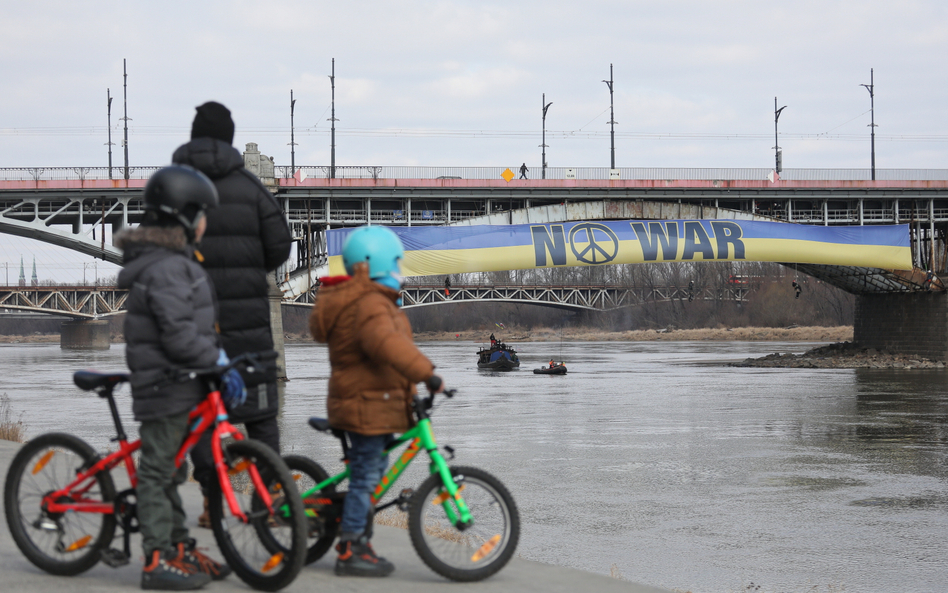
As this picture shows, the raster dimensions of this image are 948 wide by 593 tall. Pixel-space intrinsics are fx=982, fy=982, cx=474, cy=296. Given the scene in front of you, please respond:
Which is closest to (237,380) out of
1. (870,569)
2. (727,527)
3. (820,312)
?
(870,569)

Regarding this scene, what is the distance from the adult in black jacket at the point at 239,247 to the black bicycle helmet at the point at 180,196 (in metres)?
0.90

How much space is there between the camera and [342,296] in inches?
189

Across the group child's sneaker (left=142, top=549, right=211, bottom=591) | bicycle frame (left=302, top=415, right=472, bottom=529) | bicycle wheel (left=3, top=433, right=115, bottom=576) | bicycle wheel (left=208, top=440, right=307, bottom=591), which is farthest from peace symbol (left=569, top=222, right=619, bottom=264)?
child's sneaker (left=142, top=549, right=211, bottom=591)

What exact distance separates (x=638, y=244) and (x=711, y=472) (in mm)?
25820

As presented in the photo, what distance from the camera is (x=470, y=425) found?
75.6ft

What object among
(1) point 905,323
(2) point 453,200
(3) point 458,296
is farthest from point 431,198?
(3) point 458,296

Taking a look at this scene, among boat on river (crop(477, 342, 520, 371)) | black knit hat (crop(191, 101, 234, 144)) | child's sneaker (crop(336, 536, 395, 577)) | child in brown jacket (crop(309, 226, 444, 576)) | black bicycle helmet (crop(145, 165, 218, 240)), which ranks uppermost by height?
black knit hat (crop(191, 101, 234, 144))

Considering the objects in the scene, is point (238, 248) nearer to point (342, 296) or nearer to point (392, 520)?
point (342, 296)

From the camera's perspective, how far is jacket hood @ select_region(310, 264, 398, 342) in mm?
4789

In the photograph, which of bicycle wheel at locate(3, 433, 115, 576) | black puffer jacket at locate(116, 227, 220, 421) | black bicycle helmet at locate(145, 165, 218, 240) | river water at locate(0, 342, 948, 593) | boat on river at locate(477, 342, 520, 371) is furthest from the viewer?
boat on river at locate(477, 342, 520, 371)

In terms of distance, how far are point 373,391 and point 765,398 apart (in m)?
28.0

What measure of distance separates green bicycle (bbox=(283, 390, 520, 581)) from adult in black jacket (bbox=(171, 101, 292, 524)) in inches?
22.5

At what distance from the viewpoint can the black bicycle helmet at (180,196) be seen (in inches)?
176

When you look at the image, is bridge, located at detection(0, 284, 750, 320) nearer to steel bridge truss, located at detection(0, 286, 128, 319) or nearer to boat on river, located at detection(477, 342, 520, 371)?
steel bridge truss, located at detection(0, 286, 128, 319)
